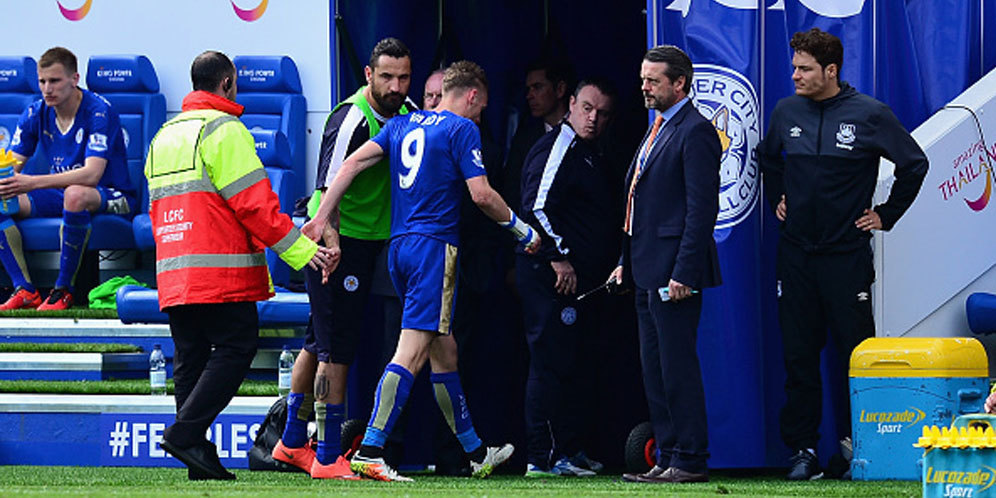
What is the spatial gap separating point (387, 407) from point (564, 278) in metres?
1.11

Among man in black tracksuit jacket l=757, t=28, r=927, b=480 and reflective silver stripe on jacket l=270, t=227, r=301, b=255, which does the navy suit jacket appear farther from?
reflective silver stripe on jacket l=270, t=227, r=301, b=255

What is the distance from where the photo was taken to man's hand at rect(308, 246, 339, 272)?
6500mm

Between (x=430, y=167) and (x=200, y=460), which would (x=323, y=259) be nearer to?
(x=430, y=167)

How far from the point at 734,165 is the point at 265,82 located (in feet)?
16.0

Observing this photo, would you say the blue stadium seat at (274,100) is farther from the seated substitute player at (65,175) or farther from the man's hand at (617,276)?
the man's hand at (617,276)

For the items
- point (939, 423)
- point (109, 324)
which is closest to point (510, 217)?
point (939, 423)

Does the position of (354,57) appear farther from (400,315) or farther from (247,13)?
(247,13)

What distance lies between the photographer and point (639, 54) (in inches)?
333

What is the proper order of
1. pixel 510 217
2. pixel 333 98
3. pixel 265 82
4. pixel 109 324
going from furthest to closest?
1. pixel 265 82
2. pixel 109 324
3. pixel 333 98
4. pixel 510 217

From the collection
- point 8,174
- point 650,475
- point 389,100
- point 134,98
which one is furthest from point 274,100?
point 650,475

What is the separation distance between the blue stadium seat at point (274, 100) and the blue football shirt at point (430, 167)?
424cm

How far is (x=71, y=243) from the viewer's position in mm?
9969

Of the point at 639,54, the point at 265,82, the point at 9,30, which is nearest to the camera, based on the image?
the point at 639,54

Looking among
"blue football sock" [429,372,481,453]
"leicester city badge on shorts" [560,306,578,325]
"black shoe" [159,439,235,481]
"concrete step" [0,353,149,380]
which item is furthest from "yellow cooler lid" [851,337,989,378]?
"concrete step" [0,353,149,380]
